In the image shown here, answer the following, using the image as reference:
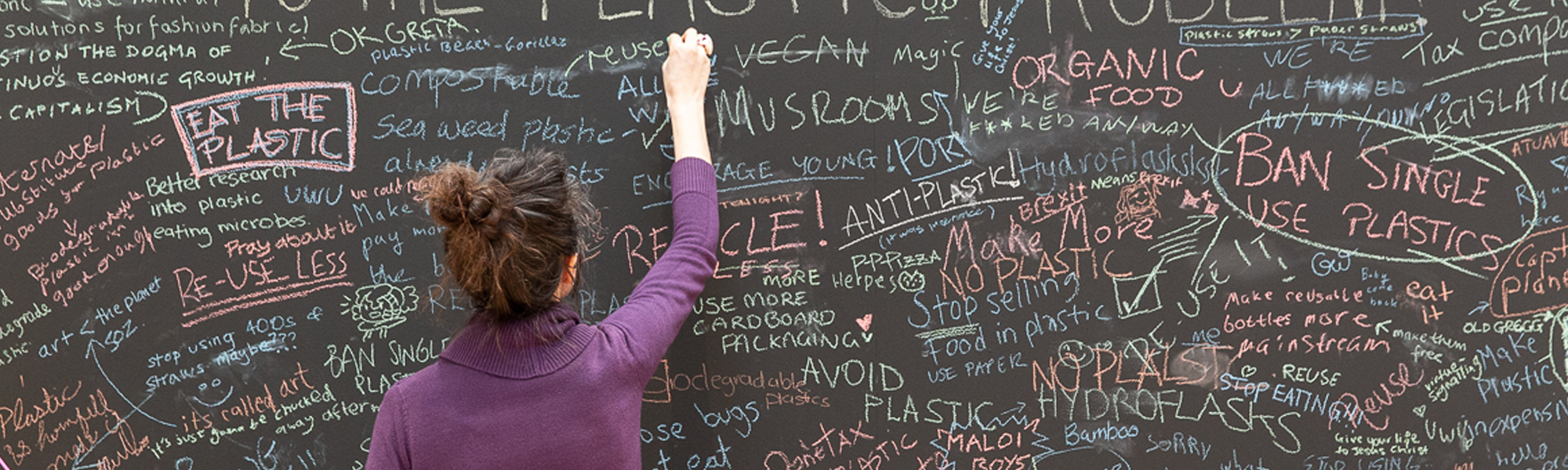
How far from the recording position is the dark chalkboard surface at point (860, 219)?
270cm

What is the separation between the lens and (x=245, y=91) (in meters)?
2.69

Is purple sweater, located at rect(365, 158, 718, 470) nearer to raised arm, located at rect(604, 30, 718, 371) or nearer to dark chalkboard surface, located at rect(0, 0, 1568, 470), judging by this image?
raised arm, located at rect(604, 30, 718, 371)

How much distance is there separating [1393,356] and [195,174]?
3.88 meters

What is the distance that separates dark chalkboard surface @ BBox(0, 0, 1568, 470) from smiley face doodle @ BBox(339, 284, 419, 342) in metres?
0.01

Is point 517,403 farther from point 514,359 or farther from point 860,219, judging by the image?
point 860,219

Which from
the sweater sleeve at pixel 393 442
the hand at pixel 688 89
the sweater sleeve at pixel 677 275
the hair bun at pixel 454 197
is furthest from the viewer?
the hand at pixel 688 89

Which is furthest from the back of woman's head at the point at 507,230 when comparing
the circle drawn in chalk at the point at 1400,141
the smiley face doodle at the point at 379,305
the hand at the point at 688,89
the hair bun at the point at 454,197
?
the circle drawn in chalk at the point at 1400,141

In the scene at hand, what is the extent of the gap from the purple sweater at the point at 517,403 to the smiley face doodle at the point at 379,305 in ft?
3.20

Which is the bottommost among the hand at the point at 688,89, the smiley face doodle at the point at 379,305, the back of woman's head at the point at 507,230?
the smiley face doodle at the point at 379,305

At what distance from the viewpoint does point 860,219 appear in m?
2.79

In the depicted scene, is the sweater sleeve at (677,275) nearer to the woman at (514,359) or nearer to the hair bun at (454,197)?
the woman at (514,359)

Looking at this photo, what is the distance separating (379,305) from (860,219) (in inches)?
60.8

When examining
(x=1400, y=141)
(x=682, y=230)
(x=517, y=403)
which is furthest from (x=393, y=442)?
(x=1400, y=141)

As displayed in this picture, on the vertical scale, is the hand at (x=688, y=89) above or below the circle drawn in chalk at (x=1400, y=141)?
above
